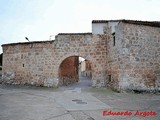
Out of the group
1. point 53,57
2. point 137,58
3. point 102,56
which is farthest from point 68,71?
point 137,58

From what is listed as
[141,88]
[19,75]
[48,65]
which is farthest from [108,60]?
[19,75]

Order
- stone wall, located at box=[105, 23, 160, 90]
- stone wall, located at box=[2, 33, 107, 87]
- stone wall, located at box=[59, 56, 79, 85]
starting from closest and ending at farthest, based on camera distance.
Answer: stone wall, located at box=[105, 23, 160, 90] → stone wall, located at box=[2, 33, 107, 87] → stone wall, located at box=[59, 56, 79, 85]

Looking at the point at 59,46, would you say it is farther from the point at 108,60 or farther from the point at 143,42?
the point at 143,42

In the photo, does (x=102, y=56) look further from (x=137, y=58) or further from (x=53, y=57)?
(x=53, y=57)

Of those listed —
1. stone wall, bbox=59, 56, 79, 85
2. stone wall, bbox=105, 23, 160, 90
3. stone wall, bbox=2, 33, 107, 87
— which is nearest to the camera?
stone wall, bbox=105, 23, 160, 90

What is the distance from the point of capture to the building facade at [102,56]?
1154 centimetres

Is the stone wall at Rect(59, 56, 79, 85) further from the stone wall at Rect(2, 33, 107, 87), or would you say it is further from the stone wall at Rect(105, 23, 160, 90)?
the stone wall at Rect(105, 23, 160, 90)

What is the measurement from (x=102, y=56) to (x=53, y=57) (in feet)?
11.6

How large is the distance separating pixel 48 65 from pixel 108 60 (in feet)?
14.3

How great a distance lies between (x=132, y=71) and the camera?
452 inches

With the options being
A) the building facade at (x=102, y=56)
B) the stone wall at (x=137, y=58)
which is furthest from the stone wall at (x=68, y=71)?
the stone wall at (x=137, y=58)

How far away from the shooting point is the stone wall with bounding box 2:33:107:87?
13799mm

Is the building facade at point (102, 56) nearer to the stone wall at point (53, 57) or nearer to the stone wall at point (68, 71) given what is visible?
the stone wall at point (53, 57)

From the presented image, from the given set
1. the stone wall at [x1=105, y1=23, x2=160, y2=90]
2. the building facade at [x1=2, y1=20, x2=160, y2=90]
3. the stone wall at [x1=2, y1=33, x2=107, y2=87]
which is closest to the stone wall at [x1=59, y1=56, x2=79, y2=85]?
the stone wall at [x1=2, y1=33, x2=107, y2=87]
